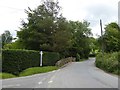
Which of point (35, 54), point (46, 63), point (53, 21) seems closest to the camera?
point (35, 54)

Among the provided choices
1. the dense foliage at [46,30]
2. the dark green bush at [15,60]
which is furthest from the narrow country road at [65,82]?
the dense foliage at [46,30]

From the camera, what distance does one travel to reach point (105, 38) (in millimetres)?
69938

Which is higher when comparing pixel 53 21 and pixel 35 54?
pixel 53 21

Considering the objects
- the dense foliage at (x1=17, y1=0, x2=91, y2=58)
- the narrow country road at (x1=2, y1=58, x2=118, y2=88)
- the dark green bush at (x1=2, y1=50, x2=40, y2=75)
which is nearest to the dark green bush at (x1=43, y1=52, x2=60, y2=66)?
the dense foliage at (x1=17, y1=0, x2=91, y2=58)

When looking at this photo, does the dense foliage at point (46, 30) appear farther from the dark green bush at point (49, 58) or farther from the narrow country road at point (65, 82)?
the narrow country road at point (65, 82)

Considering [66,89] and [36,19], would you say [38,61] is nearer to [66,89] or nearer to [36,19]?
[36,19]

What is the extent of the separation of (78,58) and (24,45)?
35.0m

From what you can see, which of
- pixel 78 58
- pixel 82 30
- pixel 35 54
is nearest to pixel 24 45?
pixel 35 54

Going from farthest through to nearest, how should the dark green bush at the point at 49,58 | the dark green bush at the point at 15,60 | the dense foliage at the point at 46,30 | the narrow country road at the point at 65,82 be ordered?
the dense foliage at the point at 46,30 < the dark green bush at the point at 49,58 < the dark green bush at the point at 15,60 < the narrow country road at the point at 65,82

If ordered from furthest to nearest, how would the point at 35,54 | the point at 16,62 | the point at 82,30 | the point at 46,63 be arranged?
the point at 82,30 < the point at 46,63 < the point at 35,54 < the point at 16,62

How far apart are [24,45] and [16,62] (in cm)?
2394

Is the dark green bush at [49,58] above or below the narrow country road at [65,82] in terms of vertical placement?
above

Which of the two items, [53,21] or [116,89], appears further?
[53,21]

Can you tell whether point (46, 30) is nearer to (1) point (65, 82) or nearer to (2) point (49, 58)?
(2) point (49, 58)
